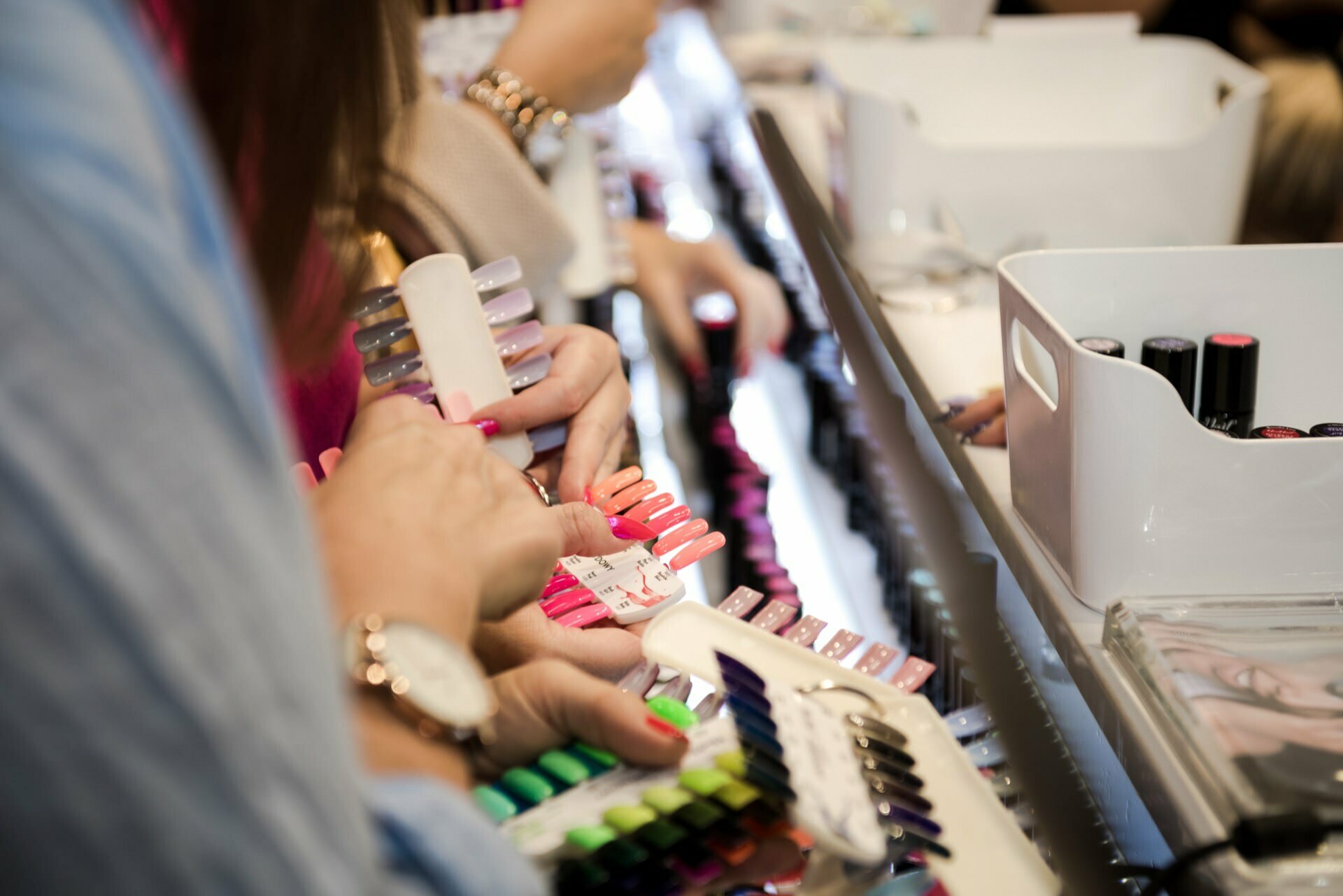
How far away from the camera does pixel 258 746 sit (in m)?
0.29

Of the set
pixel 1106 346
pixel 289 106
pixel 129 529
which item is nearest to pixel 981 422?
pixel 1106 346

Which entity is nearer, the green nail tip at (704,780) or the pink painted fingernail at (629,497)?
the green nail tip at (704,780)

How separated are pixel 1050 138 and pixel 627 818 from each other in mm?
1348

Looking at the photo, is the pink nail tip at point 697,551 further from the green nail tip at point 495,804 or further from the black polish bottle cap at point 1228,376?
the black polish bottle cap at point 1228,376

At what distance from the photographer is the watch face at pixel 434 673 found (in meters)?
0.44

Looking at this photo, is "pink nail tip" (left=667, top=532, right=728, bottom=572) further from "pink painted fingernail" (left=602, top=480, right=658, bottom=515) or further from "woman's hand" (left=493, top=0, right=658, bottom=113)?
"woman's hand" (left=493, top=0, right=658, bottom=113)

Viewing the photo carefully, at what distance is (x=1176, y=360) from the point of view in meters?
0.81

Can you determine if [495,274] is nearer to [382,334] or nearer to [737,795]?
[382,334]

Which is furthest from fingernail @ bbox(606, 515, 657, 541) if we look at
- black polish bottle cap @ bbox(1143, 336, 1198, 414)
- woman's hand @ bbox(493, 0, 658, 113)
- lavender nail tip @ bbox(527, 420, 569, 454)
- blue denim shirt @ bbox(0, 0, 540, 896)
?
woman's hand @ bbox(493, 0, 658, 113)

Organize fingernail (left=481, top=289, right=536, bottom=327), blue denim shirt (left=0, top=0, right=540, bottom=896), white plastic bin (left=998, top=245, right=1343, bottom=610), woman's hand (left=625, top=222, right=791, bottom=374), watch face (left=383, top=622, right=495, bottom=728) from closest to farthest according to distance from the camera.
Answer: blue denim shirt (left=0, top=0, right=540, bottom=896)
watch face (left=383, top=622, right=495, bottom=728)
white plastic bin (left=998, top=245, right=1343, bottom=610)
fingernail (left=481, top=289, right=536, bottom=327)
woman's hand (left=625, top=222, right=791, bottom=374)

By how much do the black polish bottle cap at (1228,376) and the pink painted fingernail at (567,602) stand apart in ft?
1.54

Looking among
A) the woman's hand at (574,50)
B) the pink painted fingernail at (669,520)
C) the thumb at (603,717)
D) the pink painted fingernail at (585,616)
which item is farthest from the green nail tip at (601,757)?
the woman's hand at (574,50)

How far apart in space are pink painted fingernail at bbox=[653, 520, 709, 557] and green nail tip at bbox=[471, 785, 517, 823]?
25 centimetres

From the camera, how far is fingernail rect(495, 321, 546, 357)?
Answer: 0.92m
